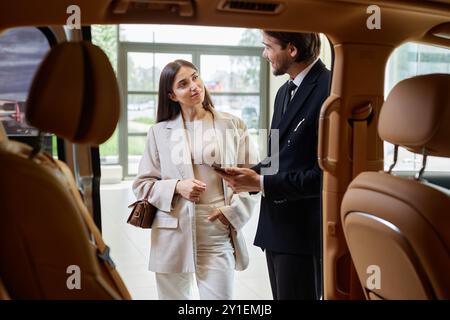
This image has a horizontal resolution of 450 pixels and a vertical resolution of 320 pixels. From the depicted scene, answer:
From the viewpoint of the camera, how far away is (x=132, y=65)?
8.20 metres

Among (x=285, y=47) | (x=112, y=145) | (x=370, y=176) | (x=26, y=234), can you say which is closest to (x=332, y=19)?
(x=285, y=47)

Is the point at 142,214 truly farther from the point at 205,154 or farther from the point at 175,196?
the point at 205,154

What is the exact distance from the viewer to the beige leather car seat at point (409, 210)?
1.56 m

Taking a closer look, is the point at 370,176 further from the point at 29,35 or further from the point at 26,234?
the point at 29,35

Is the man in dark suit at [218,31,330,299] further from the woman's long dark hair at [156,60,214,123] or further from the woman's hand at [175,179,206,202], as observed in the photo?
the woman's long dark hair at [156,60,214,123]

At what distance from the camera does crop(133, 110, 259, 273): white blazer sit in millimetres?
2547

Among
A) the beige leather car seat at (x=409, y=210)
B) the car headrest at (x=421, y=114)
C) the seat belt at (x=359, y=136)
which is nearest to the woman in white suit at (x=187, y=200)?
the seat belt at (x=359, y=136)

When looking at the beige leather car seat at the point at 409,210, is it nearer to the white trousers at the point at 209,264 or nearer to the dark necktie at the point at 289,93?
the dark necktie at the point at 289,93

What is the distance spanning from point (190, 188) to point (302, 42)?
0.78 m

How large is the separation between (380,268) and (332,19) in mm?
868

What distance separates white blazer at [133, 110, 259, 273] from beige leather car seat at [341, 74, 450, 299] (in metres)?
0.91

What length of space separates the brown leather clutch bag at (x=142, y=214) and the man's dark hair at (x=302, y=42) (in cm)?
93

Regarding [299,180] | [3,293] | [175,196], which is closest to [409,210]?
[299,180]

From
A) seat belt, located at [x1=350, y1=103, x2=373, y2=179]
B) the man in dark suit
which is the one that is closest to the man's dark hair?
the man in dark suit
